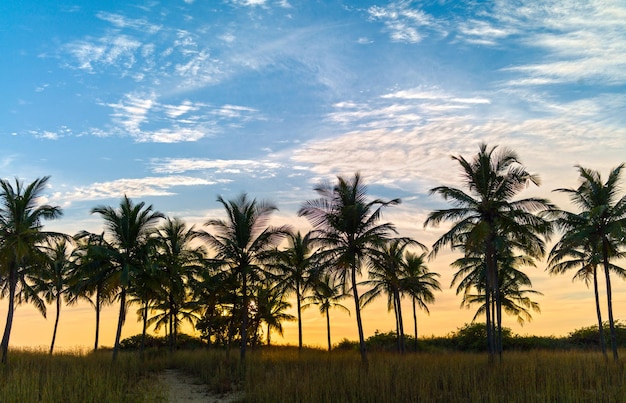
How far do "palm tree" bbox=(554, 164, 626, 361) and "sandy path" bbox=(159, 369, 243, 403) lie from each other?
2071 cm

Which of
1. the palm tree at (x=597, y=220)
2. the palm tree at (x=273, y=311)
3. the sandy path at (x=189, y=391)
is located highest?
the palm tree at (x=597, y=220)

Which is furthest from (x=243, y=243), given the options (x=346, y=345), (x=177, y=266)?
(x=346, y=345)

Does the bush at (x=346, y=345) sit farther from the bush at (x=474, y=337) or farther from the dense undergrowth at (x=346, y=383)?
the dense undergrowth at (x=346, y=383)

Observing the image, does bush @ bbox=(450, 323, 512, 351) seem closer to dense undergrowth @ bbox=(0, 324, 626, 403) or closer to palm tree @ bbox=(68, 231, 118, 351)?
dense undergrowth @ bbox=(0, 324, 626, 403)

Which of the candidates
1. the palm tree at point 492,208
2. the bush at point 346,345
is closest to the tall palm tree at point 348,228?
the palm tree at point 492,208

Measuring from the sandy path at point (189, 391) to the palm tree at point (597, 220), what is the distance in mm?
20709

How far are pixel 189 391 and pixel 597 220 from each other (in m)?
24.5

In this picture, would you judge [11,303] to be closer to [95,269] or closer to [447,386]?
[95,269]

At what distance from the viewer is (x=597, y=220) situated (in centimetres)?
3095

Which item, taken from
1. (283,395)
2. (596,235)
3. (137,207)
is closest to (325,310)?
(137,207)

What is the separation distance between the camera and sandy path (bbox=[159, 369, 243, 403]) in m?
24.0

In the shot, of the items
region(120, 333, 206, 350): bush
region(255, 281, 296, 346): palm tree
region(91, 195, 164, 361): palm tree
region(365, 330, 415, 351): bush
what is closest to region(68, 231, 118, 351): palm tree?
region(91, 195, 164, 361): palm tree

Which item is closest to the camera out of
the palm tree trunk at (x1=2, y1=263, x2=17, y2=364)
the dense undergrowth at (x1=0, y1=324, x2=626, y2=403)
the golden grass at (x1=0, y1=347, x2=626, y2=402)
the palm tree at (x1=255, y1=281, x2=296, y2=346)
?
the golden grass at (x1=0, y1=347, x2=626, y2=402)

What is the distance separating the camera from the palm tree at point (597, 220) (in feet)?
99.9
